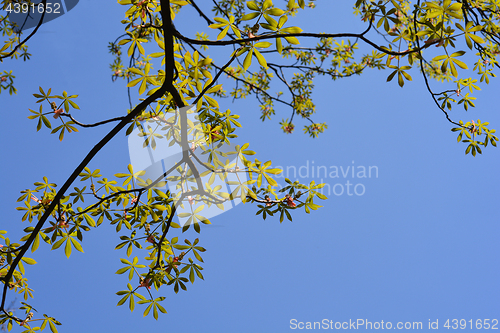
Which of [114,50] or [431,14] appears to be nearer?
[431,14]

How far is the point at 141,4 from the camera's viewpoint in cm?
213

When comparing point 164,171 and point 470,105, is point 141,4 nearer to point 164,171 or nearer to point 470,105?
point 164,171

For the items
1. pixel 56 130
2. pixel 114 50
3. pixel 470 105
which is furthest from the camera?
pixel 114 50

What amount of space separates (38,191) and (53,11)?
365cm

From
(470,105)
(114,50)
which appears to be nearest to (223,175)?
(470,105)

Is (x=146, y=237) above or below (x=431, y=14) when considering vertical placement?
below

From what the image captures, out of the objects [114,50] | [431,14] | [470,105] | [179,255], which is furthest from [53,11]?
[470,105]

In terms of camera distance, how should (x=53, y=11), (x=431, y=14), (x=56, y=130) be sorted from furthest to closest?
1. (x=53, y=11)
2. (x=56, y=130)
3. (x=431, y=14)

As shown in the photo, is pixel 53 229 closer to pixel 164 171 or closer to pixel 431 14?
pixel 164 171

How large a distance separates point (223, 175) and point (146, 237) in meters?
0.91

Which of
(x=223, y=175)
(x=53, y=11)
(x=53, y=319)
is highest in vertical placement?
(x=53, y=11)

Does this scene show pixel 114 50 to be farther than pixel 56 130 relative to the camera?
Yes

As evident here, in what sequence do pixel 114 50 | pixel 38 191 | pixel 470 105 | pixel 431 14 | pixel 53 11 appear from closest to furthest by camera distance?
pixel 431 14
pixel 38 191
pixel 470 105
pixel 53 11
pixel 114 50

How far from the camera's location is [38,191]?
2.43 metres
